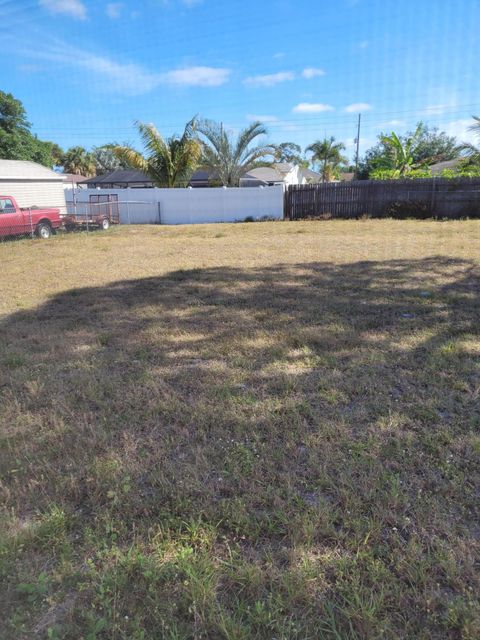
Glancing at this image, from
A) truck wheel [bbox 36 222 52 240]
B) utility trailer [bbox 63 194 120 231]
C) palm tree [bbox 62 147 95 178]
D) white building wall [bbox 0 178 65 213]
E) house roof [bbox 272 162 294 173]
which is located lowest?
truck wheel [bbox 36 222 52 240]

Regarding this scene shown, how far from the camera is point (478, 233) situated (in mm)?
12367

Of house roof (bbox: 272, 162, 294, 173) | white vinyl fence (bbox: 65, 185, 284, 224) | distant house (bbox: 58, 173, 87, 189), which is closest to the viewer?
white vinyl fence (bbox: 65, 185, 284, 224)

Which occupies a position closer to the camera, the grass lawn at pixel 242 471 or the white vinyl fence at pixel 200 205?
the grass lawn at pixel 242 471

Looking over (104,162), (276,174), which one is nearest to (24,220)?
(276,174)

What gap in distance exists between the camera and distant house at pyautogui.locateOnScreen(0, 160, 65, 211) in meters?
25.2

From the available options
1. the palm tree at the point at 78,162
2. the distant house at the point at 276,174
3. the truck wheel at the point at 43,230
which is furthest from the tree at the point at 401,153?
the palm tree at the point at 78,162

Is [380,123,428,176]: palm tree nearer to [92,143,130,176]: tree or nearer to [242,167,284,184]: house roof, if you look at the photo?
[242,167,284,184]: house roof

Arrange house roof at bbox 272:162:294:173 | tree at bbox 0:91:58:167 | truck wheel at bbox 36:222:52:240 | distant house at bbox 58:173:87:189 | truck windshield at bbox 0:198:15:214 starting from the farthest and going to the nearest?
1. house roof at bbox 272:162:294:173
2. tree at bbox 0:91:58:167
3. distant house at bbox 58:173:87:189
4. truck wheel at bbox 36:222:52:240
5. truck windshield at bbox 0:198:15:214

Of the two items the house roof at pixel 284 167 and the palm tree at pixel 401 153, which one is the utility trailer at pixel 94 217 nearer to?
the palm tree at pixel 401 153

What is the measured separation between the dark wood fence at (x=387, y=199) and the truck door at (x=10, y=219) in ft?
34.7

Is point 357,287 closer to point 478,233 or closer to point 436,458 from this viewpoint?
point 436,458

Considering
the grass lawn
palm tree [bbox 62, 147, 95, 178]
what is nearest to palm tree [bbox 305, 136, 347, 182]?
palm tree [bbox 62, 147, 95, 178]

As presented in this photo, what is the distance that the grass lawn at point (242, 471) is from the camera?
1.73 metres

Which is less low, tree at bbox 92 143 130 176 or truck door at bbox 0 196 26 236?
tree at bbox 92 143 130 176
